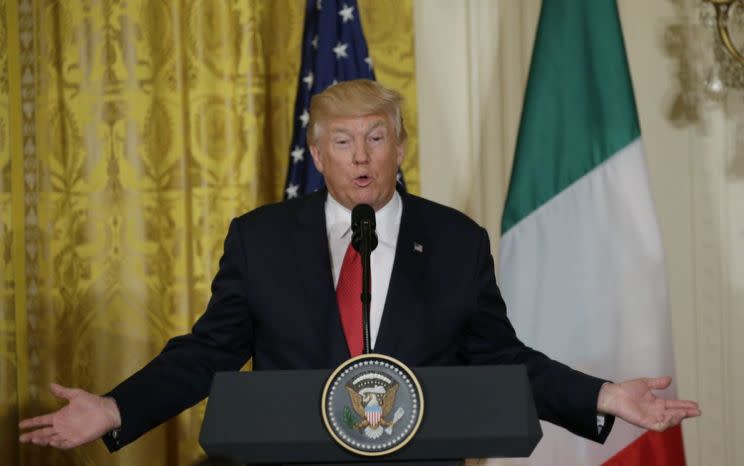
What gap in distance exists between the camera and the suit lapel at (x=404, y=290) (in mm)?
2326

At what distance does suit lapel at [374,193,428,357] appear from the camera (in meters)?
2.33

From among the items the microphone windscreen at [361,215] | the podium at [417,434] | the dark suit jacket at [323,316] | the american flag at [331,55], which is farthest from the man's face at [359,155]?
the american flag at [331,55]

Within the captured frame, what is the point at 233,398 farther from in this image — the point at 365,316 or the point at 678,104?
the point at 678,104

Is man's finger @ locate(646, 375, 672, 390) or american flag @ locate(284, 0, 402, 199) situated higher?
american flag @ locate(284, 0, 402, 199)

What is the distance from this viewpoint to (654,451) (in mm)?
3648

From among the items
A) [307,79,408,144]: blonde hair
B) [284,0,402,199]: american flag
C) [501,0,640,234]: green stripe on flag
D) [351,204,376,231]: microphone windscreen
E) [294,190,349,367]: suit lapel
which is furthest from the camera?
[284,0,402,199]: american flag

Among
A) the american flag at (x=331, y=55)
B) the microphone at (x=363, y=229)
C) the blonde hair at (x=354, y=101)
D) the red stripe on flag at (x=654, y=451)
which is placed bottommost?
the red stripe on flag at (x=654, y=451)

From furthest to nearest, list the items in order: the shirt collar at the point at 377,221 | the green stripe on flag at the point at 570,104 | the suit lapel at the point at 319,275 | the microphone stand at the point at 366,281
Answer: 1. the green stripe on flag at the point at 570,104
2. the shirt collar at the point at 377,221
3. the suit lapel at the point at 319,275
4. the microphone stand at the point at 366,281

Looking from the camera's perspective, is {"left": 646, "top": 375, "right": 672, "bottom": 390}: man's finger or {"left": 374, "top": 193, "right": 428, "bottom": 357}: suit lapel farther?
{"left": 374, "top": 193, "right": 428, "bottom": 357}: suit lapel

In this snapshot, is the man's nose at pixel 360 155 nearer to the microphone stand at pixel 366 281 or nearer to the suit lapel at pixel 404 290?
the suit lapel at pixel 404 290

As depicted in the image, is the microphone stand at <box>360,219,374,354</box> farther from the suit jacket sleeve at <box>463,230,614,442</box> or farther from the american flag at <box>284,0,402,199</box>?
the american flag at <box>284,0,402,199</box>

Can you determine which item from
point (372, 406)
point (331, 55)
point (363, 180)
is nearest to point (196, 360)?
point (363, 180)

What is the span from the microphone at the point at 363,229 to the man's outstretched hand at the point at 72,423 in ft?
2.08

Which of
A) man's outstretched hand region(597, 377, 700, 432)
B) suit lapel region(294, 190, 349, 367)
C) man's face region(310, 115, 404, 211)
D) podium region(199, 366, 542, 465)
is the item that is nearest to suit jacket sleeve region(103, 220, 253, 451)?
suit lapel region(294, 190, 349, 367)
